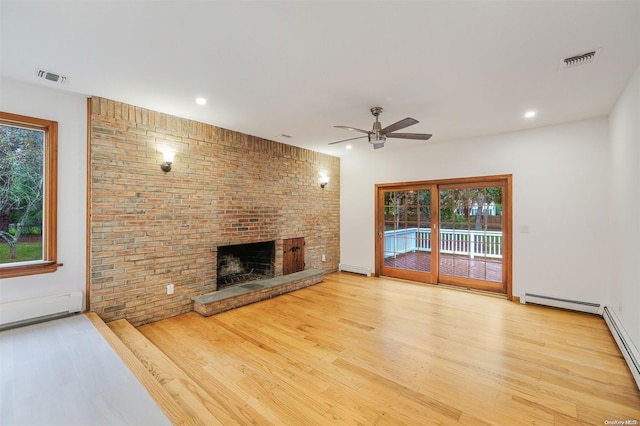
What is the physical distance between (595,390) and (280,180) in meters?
4.66

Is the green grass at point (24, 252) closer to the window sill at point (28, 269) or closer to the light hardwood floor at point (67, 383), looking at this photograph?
the window sill at point (28, 269)

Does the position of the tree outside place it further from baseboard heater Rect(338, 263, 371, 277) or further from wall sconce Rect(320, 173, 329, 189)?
baseboard heater Rect(338, 263, 371, 277)

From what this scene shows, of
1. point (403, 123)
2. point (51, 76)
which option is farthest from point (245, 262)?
point (403, 123)

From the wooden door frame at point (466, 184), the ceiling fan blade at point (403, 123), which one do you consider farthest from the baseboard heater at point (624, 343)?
the ceiling fan blade at point (403, 123)

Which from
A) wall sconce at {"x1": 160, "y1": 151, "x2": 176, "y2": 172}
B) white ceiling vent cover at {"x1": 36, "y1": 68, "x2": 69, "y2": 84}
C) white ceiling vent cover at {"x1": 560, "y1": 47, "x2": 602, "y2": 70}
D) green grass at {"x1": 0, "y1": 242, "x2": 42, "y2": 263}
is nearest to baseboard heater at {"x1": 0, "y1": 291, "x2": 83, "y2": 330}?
green grass at {"x1": 0, "y1": 242, "x2": 42, "y2": 263}

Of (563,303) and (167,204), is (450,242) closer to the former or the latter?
(563,303)

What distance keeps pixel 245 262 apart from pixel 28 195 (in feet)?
10.3

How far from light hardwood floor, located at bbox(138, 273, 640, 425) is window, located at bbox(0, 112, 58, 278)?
136 cm

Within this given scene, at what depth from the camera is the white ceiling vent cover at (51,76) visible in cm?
262

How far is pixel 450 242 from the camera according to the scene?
5.23 metres

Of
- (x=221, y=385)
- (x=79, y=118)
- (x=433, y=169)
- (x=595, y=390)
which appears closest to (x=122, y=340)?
(x=221, y=385)

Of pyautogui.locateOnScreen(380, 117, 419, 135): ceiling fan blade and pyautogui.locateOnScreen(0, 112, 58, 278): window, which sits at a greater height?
pyautogui.locateOnScreen(380, 117, 419, 135): ceiling fan blade

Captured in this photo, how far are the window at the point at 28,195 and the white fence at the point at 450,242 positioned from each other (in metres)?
5.29

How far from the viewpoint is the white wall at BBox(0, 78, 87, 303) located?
9.34 ft
